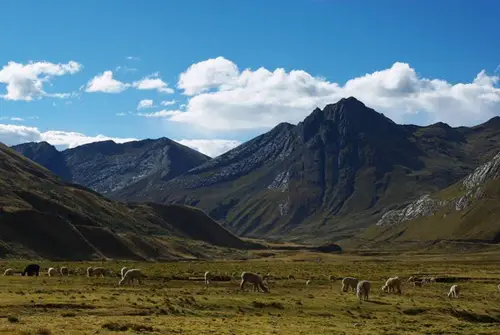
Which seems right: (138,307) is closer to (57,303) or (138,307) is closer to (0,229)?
(57,303)

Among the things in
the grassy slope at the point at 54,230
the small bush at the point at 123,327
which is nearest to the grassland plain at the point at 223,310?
the small bush at the point at 123,327

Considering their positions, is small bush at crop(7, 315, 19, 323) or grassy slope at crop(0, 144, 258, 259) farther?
grassy slope at crop(0, 144, 258, 259)

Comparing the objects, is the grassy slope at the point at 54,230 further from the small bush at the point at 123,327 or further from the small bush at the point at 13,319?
the small bush at the point at 123,327

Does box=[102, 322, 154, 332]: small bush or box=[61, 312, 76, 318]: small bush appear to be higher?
box=[102, 322, 154, 332]: small bush

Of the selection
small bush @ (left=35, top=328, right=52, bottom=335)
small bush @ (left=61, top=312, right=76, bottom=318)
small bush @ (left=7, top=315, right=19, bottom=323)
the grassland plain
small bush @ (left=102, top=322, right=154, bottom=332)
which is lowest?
the grassland plain

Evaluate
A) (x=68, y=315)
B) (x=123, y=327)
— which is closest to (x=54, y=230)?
(x=68, y=315)

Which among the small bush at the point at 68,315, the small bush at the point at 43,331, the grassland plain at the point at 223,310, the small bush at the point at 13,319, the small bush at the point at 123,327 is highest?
the small bush at the point at 43,331

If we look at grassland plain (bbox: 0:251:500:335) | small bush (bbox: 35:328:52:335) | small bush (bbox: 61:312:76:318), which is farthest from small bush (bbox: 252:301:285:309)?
small bush (bbox: 35:328:52:335)

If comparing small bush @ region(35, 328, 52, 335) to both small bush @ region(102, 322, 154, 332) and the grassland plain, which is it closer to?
the grassland plain

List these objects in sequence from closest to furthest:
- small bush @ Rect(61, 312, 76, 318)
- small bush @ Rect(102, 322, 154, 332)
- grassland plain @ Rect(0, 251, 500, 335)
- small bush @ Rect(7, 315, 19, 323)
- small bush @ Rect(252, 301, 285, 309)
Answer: small bush @ Rect(102, 322, 154, 332) → small bush @ Rect(7, 315, 19, 323) → grassland plain @ Rect(0, 251, 500, 335) → small bush @ Rect(61, 312, 76, 318) → small bush @ Rect(252, 301, 285, 309)

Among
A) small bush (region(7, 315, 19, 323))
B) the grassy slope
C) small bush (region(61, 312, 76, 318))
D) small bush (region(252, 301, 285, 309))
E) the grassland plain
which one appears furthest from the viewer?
the grassy slope

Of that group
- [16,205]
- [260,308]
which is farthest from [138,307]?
[16,205]

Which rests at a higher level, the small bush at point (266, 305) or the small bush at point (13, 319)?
the small bush at point (13, 319)

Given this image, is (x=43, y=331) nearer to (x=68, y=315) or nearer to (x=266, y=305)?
(x=68, y=315)
